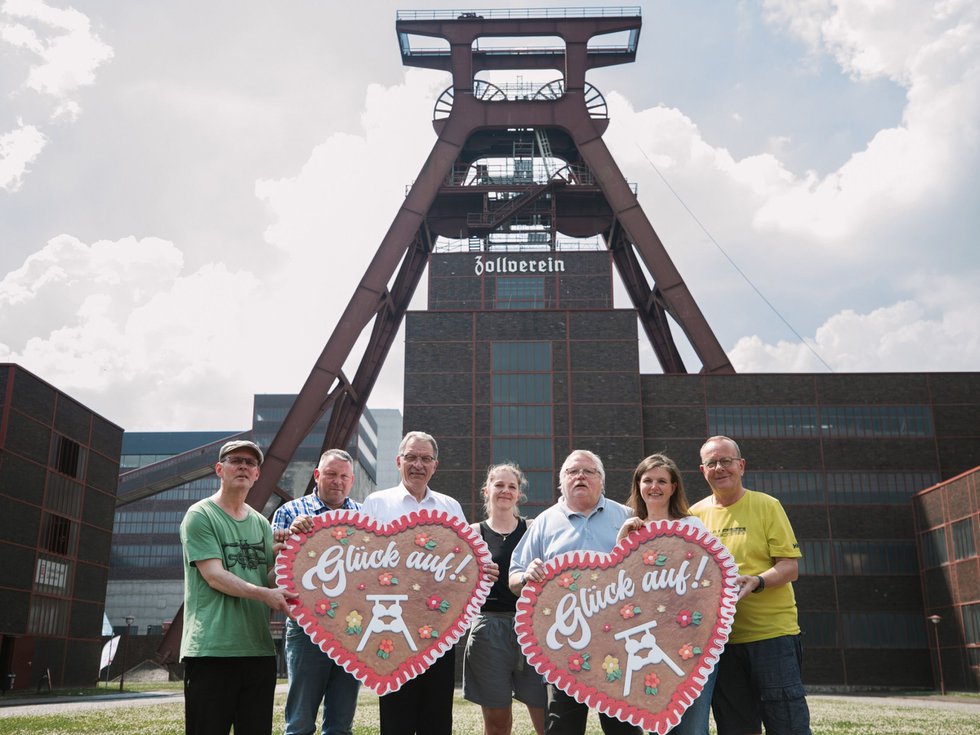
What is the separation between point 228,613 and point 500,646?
1.54m

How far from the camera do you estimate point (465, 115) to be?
3928 centimetres

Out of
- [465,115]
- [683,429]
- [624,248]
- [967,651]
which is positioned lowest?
[967,651]

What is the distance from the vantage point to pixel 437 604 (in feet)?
16.0

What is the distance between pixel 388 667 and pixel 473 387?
33.1 metres

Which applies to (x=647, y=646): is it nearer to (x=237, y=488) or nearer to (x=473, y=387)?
(x=237, y=488)

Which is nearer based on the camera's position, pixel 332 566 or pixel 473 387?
pixel 332 566

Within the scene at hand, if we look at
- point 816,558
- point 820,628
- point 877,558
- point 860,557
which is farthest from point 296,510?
point 877,558

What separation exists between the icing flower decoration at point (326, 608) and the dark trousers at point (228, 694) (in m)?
0.34

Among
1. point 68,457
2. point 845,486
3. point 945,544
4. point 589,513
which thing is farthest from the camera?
point 845,486

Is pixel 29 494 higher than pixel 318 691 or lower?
higher

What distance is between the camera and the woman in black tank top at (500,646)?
16.7ft

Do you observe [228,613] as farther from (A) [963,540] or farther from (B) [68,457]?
(A) [963,540]

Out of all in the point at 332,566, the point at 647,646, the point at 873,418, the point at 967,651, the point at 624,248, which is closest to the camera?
the point at 647,646

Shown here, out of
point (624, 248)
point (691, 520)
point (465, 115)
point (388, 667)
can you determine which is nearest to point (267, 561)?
point (388, 667)
